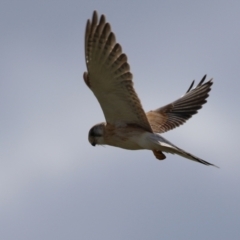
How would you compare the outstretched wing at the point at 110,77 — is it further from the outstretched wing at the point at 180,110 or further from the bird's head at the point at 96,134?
the outstretched wing at the point at 180,110

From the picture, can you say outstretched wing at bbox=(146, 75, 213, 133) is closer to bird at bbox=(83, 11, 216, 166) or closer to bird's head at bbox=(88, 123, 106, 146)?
bird at bbox=(83, 11, 216, 166)

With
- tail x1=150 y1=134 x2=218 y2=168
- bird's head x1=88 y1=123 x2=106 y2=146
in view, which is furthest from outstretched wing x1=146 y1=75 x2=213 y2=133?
tail x1=150 y1=134 x2=218 y2=168

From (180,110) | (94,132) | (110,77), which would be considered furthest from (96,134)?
(180,110)

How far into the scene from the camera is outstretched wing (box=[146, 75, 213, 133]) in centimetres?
1602

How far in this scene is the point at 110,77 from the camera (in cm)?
1323

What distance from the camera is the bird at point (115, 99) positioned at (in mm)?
12727

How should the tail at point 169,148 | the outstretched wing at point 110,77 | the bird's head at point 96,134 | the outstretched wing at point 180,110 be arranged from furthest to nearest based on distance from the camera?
the outstretched wing at point 180,110 → the bird's head at point 96,134 → the outstretched wing at point 110,77 → the tail at point 169,148

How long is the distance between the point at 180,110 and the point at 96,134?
2849 mm

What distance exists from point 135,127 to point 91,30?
2270 mm

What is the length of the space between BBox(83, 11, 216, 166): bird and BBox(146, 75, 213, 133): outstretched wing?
408 mm

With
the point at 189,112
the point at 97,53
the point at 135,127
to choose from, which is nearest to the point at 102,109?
the point at 135,127

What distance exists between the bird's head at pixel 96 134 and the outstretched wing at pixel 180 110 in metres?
1.57

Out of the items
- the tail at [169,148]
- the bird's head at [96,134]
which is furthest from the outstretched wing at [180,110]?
the tail at [169,148]

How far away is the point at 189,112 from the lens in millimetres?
16625
